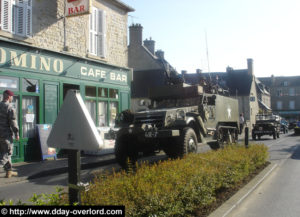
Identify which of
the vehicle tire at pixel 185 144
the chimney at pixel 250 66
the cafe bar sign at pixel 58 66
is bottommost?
the vehicle tire at pixel 185 144

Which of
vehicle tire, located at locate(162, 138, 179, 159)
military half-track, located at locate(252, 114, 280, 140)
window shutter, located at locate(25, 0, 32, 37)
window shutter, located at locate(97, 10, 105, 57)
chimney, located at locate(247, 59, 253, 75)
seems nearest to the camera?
vehicle tire, located at locate(162, 138, 179, 159)

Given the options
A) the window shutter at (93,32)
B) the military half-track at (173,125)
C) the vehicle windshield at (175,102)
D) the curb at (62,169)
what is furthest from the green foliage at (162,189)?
the window shutter at (93,32)

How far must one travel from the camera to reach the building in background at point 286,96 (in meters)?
69.9

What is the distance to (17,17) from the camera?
35.1 feet

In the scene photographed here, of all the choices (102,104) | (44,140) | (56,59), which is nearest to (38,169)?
(44,140)

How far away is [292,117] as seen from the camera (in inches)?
2756

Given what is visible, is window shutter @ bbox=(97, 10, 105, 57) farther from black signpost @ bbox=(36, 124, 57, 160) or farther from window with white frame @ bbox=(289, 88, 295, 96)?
window with white frame @ bbox=(289, 88, 295, 96)

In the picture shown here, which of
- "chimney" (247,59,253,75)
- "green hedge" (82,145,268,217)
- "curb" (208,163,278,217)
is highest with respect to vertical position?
"chimney" (247,59,253,75)

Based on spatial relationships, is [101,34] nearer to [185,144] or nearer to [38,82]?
[38,82]

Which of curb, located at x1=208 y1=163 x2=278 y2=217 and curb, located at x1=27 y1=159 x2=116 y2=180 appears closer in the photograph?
curb, located at x1=208 y1=163 x2=278 y2=217

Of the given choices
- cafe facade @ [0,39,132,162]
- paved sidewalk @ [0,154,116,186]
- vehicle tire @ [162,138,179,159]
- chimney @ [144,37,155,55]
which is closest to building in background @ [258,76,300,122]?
chimney @ [144,37,155,55]

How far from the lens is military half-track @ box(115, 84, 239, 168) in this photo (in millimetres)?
8133

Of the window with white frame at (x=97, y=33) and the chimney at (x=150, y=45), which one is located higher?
the chimney at (x=150, y=45)

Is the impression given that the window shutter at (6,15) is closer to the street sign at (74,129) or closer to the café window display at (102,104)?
the café window display at (102,104)
